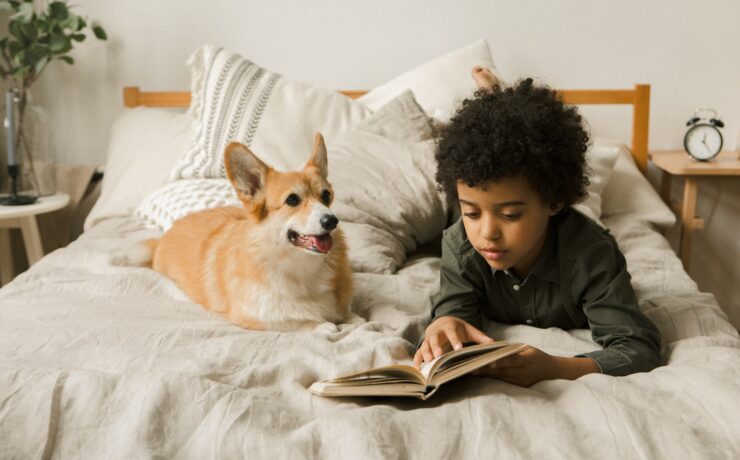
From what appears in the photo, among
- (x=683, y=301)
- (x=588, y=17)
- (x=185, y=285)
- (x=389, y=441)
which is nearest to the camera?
(x=389, y=441)

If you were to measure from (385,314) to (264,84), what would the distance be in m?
1.19

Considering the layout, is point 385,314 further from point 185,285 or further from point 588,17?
point 588,17

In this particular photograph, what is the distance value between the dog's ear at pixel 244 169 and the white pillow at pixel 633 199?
4.12ft

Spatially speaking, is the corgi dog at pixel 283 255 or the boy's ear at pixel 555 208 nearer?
the boy's ear at pixel 555 208

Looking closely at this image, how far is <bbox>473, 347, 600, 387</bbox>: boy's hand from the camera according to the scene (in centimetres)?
108

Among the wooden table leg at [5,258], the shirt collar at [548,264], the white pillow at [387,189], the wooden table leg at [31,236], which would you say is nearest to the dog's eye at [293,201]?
the white pillow at [387,189]

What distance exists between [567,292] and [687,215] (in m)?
1.32

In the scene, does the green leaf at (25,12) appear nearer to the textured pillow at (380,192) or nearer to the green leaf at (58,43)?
the green leaf at (58,43)

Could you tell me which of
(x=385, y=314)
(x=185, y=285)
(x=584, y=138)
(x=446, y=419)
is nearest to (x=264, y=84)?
(x=185, y=285)

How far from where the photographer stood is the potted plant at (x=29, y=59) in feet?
8.66

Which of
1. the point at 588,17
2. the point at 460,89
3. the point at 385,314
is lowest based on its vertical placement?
the point at 385,314

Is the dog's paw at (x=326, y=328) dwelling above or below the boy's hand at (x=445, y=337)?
below

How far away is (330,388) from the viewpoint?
104cm

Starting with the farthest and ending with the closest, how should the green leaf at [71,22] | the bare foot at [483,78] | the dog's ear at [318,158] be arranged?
the green leaf at [71,22], the bare foot at [483,78], the dog's ear at [318,158]
